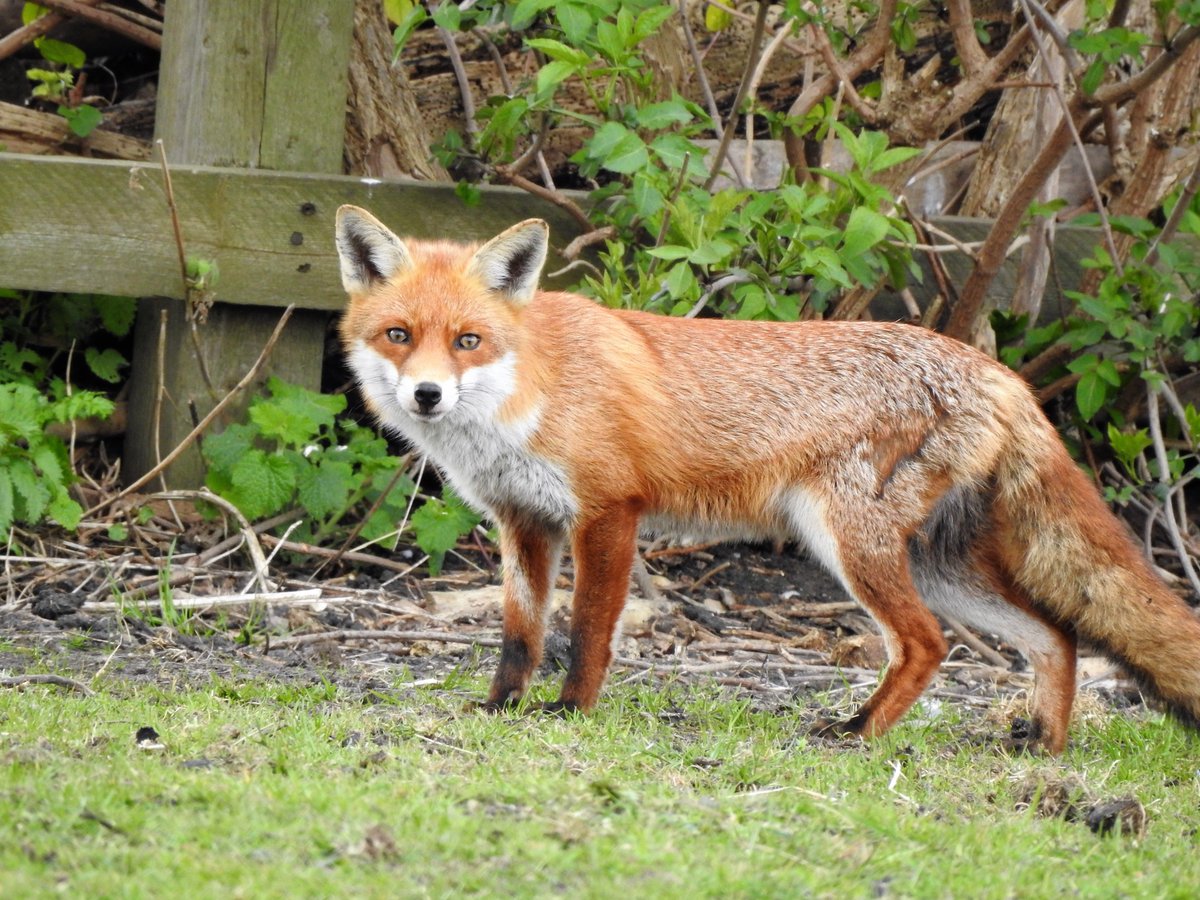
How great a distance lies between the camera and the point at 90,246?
19.4 ft

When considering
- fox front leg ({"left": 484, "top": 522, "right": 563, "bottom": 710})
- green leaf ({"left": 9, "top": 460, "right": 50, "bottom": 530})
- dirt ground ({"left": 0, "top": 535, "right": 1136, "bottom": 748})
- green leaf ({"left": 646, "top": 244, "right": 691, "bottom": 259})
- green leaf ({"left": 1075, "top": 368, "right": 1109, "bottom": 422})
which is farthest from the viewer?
green leaf ({"left": 1075, "top": 368, "right": 1109, "bottom": 422})

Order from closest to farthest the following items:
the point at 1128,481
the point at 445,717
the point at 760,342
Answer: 1. the point at 445,717
2. the point at 760,342
3. the point at 1128,481

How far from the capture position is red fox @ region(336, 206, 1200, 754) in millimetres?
4383

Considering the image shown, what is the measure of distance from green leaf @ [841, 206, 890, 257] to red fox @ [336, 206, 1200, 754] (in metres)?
0.63

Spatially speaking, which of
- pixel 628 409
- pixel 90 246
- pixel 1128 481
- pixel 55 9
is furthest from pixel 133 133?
pixel 1128 481

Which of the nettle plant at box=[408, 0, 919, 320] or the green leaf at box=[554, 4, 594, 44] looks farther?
the nettle plant at box=[408, 0, 919, 320]

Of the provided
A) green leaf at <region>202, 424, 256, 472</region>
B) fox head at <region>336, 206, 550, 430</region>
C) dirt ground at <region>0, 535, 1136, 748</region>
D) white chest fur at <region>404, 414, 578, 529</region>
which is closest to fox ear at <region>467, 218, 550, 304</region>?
fox head at <region>336, 206, 550, 430</region>

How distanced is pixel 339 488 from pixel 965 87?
3.46 metres

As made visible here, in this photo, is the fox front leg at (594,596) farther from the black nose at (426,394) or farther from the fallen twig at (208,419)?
the fallen twig at (208,419)

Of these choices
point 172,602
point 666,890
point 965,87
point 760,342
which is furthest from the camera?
point 965,87

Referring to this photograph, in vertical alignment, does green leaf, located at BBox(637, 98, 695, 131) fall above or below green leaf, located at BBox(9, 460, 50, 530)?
above

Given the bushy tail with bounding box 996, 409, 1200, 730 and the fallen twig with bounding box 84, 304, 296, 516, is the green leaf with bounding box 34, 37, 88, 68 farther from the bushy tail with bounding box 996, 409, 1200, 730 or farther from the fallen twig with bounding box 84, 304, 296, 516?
the bushy tail with bounding box 996, 409, 1200, 730

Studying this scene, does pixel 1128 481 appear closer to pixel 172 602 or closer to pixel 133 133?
pixel 172 602

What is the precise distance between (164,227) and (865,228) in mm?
3057
